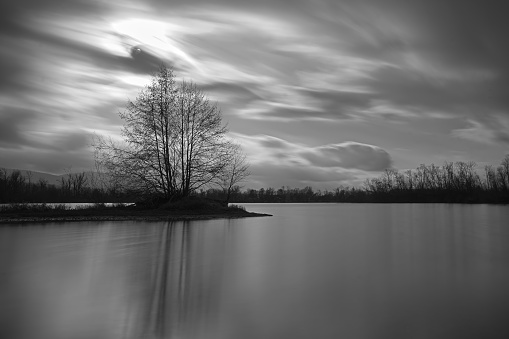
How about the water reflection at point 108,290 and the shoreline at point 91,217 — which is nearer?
the water reflection at point 108,290

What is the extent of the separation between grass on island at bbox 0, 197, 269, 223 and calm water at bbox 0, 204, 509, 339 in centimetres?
1111

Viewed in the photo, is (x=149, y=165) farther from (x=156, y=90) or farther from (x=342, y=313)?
(x=342, y=313)

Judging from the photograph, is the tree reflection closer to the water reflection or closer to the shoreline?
the water reflection

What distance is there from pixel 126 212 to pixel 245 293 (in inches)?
844

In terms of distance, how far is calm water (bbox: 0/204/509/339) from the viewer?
4.45 m

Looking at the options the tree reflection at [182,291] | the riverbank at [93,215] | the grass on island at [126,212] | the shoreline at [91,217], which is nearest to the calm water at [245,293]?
the tree reflection at [182,291]

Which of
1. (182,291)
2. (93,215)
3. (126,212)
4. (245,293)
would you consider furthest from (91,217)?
(245,293)

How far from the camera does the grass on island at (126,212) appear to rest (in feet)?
70.5

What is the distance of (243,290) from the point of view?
21.0ft

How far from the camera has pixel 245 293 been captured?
6.19m

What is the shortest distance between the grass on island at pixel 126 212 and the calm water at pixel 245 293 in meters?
11.1

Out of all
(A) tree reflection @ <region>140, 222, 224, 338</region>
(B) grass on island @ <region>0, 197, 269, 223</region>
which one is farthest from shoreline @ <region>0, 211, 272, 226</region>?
(A) tree reflection @ <region>140, 222, 224, 338</region>

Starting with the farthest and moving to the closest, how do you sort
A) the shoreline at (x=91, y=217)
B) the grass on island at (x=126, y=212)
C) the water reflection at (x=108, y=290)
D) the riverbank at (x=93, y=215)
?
the grass on island at (x=126, y=212)
the riverbank at (x=93, y=215)
the shoreline at (x=91, y=217)
the water reflection at (x=108, y=290)

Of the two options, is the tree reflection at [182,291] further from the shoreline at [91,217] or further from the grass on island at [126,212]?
the grass on island at [126,212]
